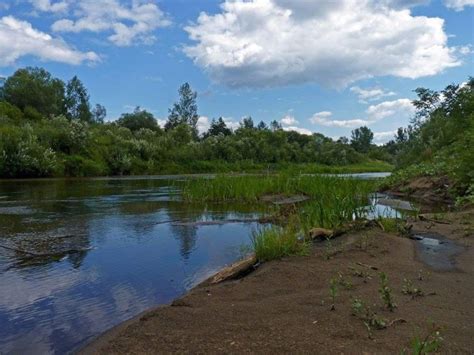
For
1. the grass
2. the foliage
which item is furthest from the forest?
the grass

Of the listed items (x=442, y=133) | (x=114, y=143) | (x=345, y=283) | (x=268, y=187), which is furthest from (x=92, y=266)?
(x=114, y=143)

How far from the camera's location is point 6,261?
29.0 ft

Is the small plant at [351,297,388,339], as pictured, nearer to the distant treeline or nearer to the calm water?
the calm water

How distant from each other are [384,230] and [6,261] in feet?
26.3

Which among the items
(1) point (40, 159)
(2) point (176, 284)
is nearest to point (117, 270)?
(2) point (176, 284)

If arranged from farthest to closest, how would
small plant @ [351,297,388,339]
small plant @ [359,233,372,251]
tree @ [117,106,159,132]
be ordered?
tree @ [117,106,159,132]
small plant @ [359,233,372,251]
small plant @ [351,297,388,339]

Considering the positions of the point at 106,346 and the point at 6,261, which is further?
the point at 6,261

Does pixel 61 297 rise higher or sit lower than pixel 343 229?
lower

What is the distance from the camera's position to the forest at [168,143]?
83.9ft

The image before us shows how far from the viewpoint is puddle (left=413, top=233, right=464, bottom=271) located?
7234 mm

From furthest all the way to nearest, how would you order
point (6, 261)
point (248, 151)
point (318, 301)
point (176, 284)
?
point (248, 151) → point (6, 261) → point (176, 284) → point (318, 301)

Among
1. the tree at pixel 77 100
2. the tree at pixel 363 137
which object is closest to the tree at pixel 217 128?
the tree at pixel 77 100

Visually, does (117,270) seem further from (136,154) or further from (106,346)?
(136,154)

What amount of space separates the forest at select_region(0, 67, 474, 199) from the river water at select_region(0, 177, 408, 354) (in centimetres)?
832
